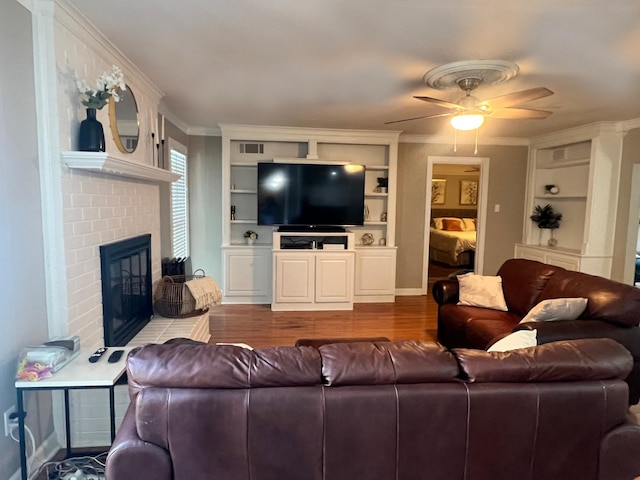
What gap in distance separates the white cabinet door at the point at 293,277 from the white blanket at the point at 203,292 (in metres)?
1.24

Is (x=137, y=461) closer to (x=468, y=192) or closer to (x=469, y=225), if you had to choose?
(x=469, y=225)

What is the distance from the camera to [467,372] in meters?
1.45

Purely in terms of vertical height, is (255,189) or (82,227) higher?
(255,189)

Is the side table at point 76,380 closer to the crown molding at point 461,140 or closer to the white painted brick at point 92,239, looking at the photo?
the white painted brick at point 92,239

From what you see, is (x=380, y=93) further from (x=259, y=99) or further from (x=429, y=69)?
(x=259, y=99)

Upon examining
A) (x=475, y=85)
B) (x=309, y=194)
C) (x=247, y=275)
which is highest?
(x=475, y=85)

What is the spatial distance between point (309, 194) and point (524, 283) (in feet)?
9.20

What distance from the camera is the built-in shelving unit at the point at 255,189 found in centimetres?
529

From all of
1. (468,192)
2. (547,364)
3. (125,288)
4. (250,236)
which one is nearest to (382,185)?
(250,236)

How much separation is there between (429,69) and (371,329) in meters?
2.81

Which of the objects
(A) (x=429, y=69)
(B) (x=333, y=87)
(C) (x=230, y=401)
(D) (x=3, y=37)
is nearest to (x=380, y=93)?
(B) (x=333, y=87)

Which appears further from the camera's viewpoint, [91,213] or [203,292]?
[203,292]

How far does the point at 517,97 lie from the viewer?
9.15ft

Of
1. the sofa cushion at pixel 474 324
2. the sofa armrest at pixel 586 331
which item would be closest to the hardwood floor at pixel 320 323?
the sofa cushion at pixel 474 324
